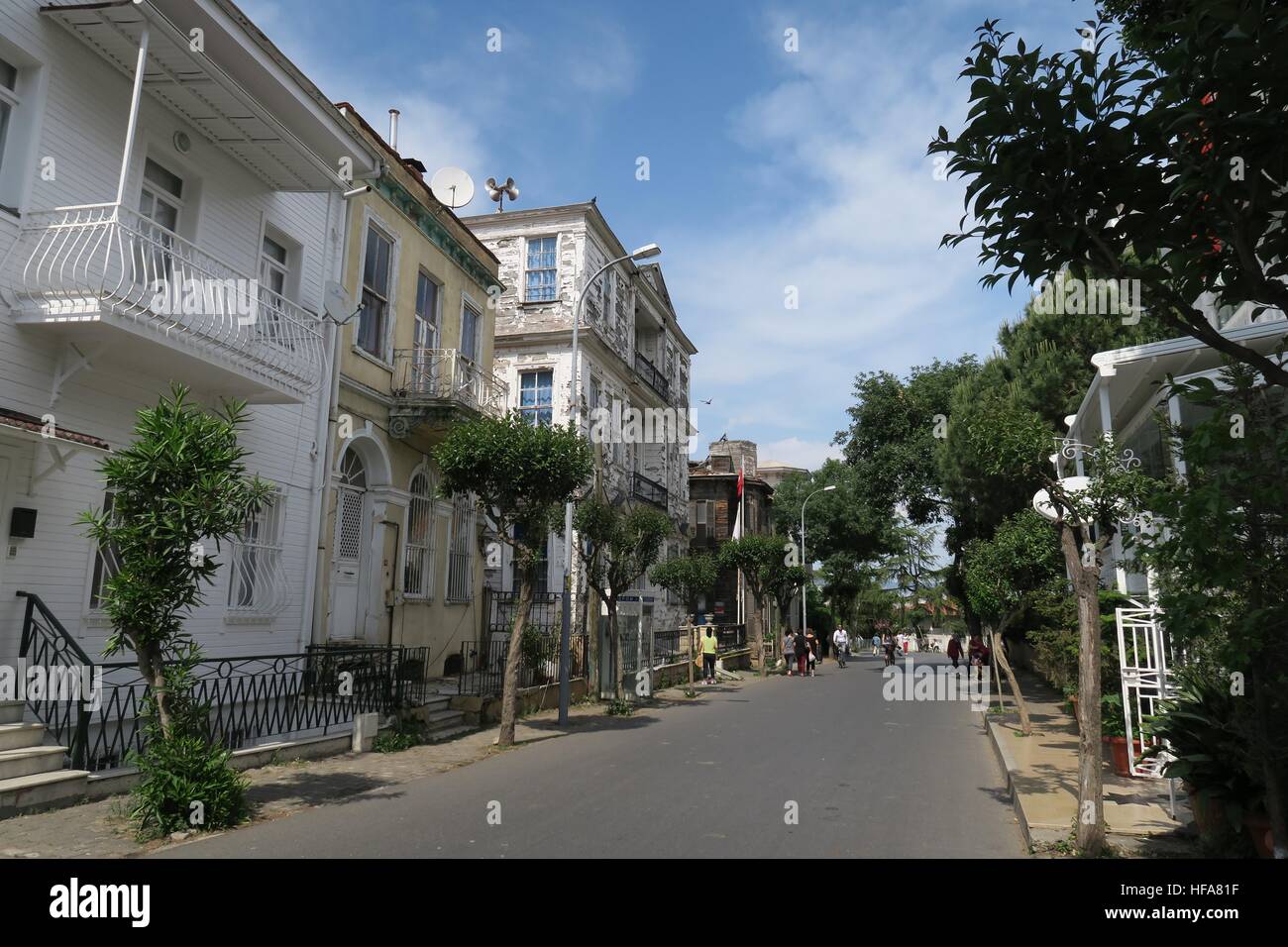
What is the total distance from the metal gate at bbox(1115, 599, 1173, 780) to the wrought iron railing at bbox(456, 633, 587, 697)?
32.6 ft

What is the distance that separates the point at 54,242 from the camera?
29.0ft

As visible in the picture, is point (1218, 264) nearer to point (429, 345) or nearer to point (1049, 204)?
point (1049, 204)

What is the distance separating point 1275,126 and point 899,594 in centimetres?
7548

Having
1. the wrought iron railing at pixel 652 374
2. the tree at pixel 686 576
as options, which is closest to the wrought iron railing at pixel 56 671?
the tree at pixel 686 576

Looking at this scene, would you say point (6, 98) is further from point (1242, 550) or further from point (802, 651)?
point (802, 651)

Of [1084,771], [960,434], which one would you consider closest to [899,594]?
[960,434]

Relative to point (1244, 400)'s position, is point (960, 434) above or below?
above

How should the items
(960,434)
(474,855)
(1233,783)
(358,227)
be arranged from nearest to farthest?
(1233,783) < (474,855) < (358,227) < (960,434)

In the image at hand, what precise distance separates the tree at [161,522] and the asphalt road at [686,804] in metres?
1.76

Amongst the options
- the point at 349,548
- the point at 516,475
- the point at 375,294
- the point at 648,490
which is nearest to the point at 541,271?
the point at 648,490

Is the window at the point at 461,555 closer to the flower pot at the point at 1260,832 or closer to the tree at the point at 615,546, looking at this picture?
the tree at the point at 615,546

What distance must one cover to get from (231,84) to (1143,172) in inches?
384

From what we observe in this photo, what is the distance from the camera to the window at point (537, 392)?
24045mm

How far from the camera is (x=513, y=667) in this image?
41.8 ft
